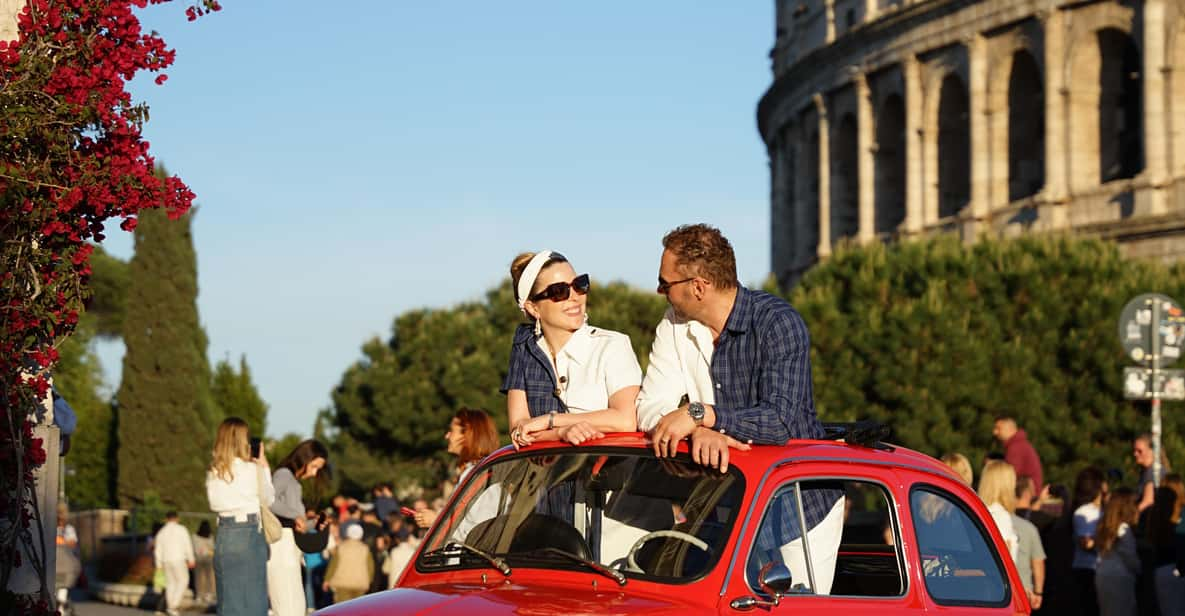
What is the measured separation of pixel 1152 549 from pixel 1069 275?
998 inches

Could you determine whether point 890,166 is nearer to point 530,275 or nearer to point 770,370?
point 530,275

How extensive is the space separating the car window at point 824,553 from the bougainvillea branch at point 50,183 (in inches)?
167

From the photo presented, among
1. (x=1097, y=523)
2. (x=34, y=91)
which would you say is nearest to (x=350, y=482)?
(x=1097, y=523)

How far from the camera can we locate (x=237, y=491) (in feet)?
38.3

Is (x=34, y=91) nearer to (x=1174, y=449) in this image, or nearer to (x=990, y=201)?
(x=1174, y=449)

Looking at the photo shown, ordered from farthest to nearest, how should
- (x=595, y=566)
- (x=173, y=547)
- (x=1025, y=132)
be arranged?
(x=1025, y=132), (x=173, y=547), (x=595, y=566)

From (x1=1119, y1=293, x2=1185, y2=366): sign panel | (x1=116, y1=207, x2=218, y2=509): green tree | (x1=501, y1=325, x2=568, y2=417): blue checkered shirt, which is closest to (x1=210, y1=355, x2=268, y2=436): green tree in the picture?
(x1=116, y1=207, x2=218, y2=509): green tree

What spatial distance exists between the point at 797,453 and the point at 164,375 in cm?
5111

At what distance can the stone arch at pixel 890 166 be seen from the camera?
5531 cm

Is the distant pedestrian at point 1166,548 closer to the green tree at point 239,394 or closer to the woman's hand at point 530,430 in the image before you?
the woman's hand at point 530,430

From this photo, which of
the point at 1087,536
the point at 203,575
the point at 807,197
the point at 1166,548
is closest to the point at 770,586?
the point at 1166,548

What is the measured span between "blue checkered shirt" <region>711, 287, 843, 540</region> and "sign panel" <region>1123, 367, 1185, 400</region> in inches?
533

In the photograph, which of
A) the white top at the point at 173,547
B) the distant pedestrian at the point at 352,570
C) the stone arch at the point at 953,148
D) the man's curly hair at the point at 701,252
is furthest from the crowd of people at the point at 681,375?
the stone arch at the point at 953,148

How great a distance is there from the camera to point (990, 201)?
50.8m
